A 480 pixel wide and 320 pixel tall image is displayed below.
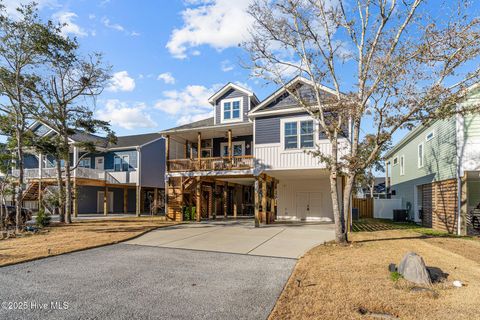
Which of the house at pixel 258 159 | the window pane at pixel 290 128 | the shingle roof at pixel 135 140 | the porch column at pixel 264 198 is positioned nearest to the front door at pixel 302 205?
the house at pixel 258 159

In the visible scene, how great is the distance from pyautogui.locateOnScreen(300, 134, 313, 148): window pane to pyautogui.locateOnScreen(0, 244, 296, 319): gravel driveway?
7799mm

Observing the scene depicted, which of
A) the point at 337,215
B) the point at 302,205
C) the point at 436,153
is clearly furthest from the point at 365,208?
the point at 337,215

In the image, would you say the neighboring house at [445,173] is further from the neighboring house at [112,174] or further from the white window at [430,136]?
the neighboring house at [112,174]

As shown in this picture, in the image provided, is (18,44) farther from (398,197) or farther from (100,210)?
(398,197)

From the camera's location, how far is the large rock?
5281 millimetres

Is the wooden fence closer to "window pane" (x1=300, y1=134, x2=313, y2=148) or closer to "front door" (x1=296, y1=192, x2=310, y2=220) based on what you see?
"front door" (x1=296, y1=192, x2=310, y2=220)

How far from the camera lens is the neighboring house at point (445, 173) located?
36.8ft

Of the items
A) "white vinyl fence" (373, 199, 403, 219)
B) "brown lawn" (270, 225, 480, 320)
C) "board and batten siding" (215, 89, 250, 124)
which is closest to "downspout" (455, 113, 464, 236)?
"brown lawn" (270, 225, 480, 320)

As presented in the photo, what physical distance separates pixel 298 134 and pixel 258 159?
2.42m

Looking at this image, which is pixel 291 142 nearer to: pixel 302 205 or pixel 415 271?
pixel 302 205

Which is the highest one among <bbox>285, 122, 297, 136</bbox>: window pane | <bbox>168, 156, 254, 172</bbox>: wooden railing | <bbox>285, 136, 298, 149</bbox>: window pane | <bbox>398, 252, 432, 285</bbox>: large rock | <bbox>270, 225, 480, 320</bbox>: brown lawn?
<bbox>285, 122, 297, 136</bbox>: window pane

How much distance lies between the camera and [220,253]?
8383 millimetres

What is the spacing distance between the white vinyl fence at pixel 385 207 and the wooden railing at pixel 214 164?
45.9 feet

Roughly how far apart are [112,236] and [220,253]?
503cm
